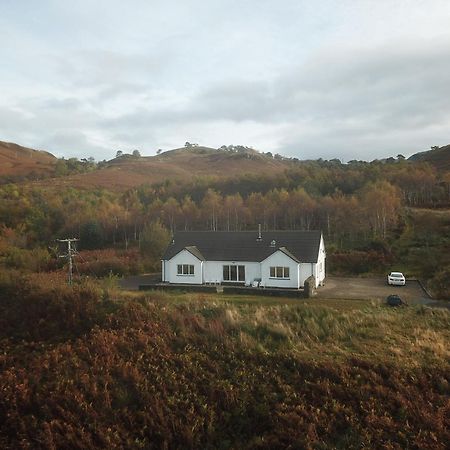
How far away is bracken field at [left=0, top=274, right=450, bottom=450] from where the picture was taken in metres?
11.2

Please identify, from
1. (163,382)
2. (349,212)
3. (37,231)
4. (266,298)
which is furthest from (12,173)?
(163,382)

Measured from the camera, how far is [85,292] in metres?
17.8

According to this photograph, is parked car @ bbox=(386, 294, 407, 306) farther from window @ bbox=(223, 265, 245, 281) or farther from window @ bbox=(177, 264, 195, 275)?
window @ bbox=(177, 264, 195, 275)

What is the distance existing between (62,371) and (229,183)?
65.8 metres

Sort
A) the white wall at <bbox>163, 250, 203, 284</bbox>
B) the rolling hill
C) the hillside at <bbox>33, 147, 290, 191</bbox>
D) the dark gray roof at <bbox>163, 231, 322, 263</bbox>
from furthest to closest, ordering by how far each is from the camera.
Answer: the hillside at <bbox>33, 147, 290, 191</bbox> → the rolling hill → the white wall at <bbox>163, 250, 203, 284</bbox> → the dark gray roof at <bbox>163, 231, 322, 263</bbox>

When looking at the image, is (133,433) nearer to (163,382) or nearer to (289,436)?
(163,382)

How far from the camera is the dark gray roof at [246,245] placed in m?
28.4

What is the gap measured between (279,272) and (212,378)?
15109mm

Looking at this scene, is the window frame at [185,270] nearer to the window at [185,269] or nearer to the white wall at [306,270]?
the window at [185,269]

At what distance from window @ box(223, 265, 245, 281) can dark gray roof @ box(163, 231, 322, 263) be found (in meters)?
0.57

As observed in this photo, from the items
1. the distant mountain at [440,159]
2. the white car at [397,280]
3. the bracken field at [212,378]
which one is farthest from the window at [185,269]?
the distant mountain at [440,159]

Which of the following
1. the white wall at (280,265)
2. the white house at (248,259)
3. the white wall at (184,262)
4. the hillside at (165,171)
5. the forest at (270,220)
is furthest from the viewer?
the hillside at (165,171)

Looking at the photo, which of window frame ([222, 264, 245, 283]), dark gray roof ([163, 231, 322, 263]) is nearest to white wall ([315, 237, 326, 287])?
dark gray roof ([163, 231, 322, 263])

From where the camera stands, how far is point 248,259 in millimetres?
28578
